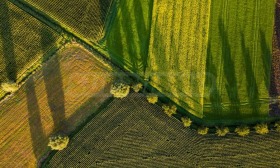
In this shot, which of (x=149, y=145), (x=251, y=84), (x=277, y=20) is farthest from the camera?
(x=277, y=20)

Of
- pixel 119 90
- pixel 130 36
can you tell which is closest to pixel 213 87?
pixel 119 90

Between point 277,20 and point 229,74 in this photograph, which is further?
point 277,20

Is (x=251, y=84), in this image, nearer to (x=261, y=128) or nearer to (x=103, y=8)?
(x=261, y=128)

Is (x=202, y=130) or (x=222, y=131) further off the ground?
(x=202, y=130)

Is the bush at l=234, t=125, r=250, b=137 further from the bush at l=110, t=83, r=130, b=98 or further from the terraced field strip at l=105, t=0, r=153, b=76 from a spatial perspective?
the bush at l=110, t=83, r=130, b=98

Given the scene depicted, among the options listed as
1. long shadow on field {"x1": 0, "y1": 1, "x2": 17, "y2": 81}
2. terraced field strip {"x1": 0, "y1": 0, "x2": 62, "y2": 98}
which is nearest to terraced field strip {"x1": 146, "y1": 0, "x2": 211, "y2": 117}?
terraced field strip {"x1": 0, "y1": 0, "x2": 62, "y2": 98}

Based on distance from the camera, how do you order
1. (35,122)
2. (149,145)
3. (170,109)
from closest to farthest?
(170,109), (35,122), (149,145)

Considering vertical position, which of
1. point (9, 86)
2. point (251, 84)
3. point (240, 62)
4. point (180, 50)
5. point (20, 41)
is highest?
point (20, 41)
